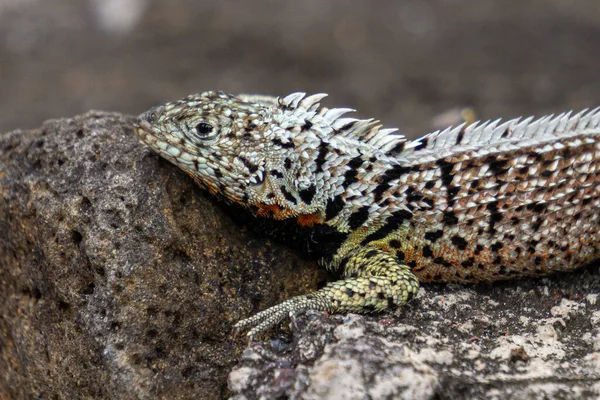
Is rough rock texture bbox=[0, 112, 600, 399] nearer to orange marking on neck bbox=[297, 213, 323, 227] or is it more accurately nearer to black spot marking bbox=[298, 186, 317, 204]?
orange marking on neck bbox=[297, 213, 323, 227]

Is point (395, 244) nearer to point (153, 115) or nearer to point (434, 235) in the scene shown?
point (434, 235)

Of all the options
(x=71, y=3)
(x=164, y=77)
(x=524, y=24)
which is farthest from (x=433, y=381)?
(x=71, y=3)

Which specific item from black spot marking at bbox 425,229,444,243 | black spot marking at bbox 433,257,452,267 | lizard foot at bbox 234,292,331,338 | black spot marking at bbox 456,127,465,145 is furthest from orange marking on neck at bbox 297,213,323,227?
black spot marking at bbox 456,127,465,145

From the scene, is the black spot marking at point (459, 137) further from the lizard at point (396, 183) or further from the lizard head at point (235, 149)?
the lizard head at point (235, 149)

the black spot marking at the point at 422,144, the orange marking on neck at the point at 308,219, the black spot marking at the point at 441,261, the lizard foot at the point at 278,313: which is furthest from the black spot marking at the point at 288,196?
the black spot marking at the point at 441,261

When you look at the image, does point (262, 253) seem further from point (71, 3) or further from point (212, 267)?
point (71, 3)
